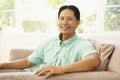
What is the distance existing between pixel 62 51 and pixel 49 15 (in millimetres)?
2123

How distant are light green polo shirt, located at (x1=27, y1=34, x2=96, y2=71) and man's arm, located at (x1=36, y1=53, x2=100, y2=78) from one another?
3.6 inches

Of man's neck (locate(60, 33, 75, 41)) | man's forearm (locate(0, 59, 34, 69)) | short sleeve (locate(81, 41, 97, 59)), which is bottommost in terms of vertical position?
man's forearm (locate(0, 59, 34, 69))

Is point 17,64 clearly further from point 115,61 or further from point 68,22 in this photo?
point 115,61

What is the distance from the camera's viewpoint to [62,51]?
198cm

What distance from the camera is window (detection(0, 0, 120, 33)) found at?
151 inches

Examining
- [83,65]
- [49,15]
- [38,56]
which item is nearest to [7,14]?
[49,15]

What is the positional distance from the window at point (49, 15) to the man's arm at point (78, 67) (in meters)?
2.15

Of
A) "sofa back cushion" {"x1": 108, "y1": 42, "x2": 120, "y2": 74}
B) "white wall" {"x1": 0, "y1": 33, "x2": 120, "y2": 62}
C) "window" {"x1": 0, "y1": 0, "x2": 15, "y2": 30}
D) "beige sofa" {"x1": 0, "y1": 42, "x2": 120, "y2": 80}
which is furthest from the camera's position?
"window" {"x1": 0, "y1": 0, "x2": 15, "y2": 30}

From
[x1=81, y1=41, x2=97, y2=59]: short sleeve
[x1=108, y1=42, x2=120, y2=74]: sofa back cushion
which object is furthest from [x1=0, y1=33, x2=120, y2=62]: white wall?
[x1=108, y1=42, x2=120, y2=74]: sofa back cushion

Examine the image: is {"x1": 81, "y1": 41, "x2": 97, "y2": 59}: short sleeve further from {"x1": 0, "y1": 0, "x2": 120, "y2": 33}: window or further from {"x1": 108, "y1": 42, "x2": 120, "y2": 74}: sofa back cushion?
{"x1": 0, "y1": 0, "x2": 120, "y2": 33}: window

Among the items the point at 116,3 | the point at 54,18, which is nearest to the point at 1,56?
the point at 54,18

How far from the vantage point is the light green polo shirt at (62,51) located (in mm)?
1870

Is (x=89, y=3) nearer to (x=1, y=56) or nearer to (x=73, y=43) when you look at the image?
(x=1, y=56)

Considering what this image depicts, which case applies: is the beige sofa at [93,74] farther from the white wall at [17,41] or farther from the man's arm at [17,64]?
the white wall at [17,41]
